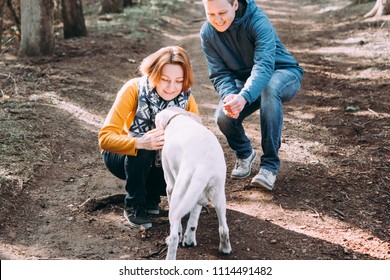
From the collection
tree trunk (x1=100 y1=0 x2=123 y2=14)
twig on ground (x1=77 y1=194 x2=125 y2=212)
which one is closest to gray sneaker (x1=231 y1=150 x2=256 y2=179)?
twig on ground (x1=77 y1=194 x2=125 y2=212)

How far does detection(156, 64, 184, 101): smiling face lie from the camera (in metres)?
3.48

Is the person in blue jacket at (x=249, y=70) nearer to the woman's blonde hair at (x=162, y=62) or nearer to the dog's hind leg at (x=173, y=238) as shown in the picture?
the woman's blonde hair at (x=162, y=62)

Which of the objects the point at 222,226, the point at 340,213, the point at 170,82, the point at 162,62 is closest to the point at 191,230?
the point at 222,226

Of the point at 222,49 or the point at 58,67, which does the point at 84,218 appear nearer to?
the point at 222,49

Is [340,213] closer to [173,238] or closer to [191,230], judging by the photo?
[191,230]

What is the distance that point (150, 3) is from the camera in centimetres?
1773

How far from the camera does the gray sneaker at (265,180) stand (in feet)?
14.1

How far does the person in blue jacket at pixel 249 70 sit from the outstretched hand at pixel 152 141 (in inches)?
30.7

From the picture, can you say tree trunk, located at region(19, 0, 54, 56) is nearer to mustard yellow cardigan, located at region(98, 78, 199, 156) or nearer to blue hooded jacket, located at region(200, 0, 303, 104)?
blue hooded jacket, located at region(200, 0, 303, 104)

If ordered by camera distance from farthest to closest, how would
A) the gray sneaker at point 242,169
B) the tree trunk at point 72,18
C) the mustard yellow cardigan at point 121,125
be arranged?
the tree trunk at point 72,18, the gray sneaker at point 242,169, the mustard yellow cardigan at point 121,125

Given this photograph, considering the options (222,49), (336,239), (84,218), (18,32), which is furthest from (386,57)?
(18,32)

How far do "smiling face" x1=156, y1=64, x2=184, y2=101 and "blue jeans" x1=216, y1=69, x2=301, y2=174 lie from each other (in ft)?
3.12

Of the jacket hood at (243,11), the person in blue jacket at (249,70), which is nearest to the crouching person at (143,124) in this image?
the person in blue jacket at (249,70)

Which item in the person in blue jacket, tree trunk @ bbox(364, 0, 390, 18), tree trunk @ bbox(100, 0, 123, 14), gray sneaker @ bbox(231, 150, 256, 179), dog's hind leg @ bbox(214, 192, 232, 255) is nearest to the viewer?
dog's hind leg @ bbox(214, 192, 232, 255)
